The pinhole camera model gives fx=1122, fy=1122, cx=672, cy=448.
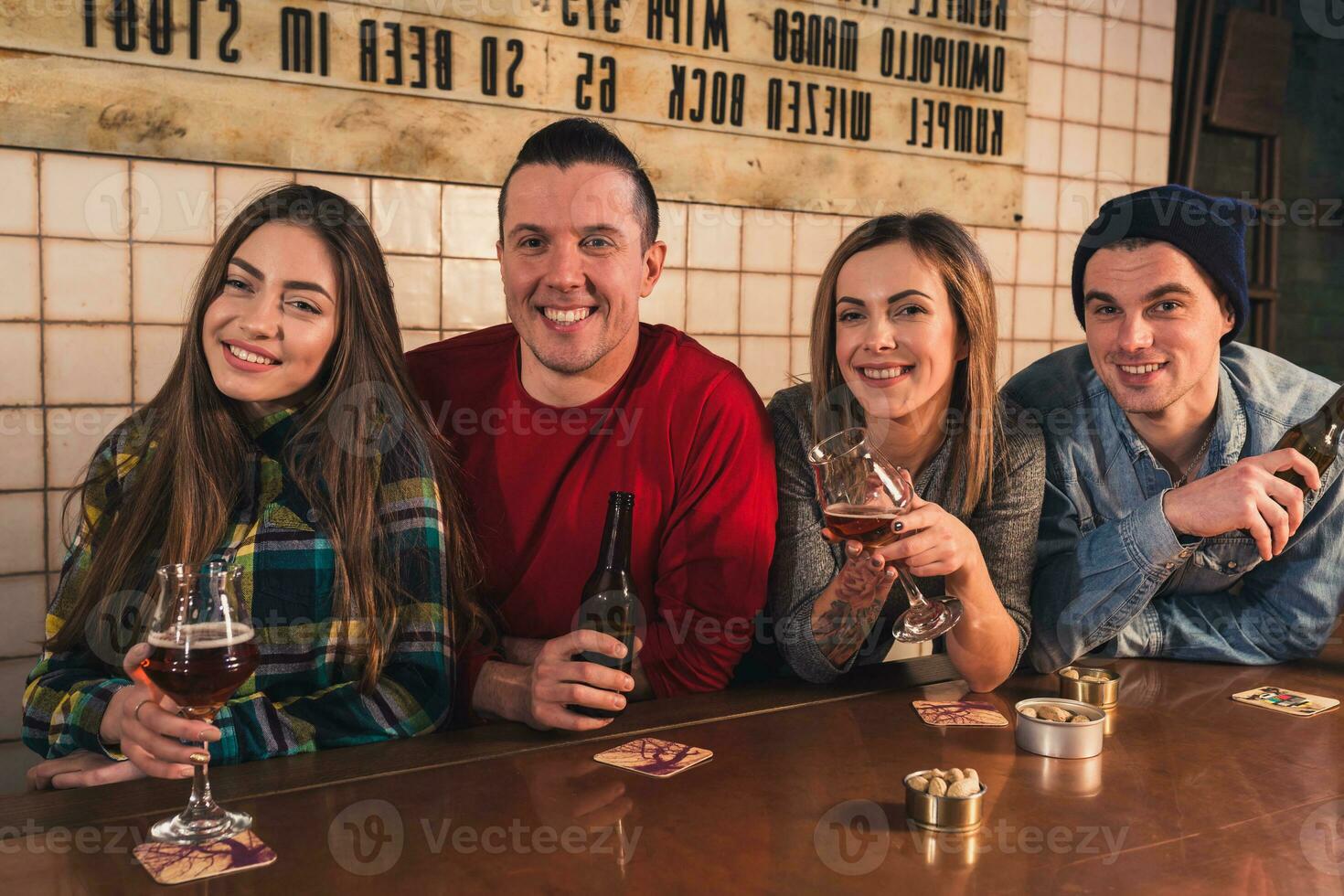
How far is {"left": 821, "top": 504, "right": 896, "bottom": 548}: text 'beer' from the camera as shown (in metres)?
1.39

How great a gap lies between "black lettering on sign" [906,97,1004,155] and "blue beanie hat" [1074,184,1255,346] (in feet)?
5.20

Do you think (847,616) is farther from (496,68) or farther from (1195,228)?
(496,68)

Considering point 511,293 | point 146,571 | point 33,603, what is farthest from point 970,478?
point 33,603

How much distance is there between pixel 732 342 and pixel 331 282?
1.69 metres

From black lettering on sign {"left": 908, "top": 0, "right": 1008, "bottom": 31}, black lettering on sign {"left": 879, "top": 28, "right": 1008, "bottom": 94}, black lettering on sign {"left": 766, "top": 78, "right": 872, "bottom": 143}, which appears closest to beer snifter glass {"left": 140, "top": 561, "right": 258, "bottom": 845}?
black lettering on sign {"left": 766, "top": 78, "right": 872, "bottom": 143}

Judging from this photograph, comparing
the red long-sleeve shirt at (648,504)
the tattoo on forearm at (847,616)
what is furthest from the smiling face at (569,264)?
the tattoo on forearm at (847,616)

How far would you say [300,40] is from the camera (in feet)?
8.56

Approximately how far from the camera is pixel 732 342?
3.26 m

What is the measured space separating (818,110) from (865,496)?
2.18 meters

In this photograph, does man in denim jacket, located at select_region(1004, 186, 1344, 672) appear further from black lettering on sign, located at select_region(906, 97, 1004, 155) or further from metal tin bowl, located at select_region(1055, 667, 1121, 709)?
black lettering on sign, located at select_region(906, 97, 1004, 155)

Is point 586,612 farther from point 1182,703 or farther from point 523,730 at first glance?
point 1182,703

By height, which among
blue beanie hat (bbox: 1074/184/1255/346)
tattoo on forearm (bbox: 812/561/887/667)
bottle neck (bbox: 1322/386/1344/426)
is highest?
blue beanie hat (bbox: 1074/184/1255/346)

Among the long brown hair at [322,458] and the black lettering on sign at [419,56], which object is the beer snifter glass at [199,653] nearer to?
the long brown hair at [322,458]

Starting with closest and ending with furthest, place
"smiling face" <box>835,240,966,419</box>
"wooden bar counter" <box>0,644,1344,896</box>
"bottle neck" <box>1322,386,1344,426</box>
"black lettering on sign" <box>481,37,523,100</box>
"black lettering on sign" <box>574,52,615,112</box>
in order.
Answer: "wooden bar counter" <box>0,644,1344,896</box> < "bottle neck" <box>1322,386,1344,426</box> < "smiling face" <box>835,240,966,419</box> < "black lettering on sign" <box>481,37,523,100</box> < "black lettering on sign" <box>574,52,615,112</box>
